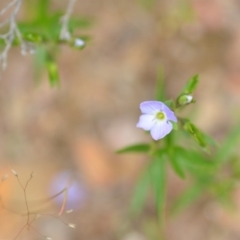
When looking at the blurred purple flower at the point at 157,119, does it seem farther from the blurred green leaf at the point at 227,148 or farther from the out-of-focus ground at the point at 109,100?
the out-of-focus ground at the point at 109,100

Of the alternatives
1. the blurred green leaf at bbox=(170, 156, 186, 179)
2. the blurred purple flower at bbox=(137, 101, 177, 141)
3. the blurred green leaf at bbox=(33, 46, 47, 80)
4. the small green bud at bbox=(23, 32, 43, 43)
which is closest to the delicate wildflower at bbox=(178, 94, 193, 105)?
the blurred purple flower at bbox=(137, 101, 177, 141)

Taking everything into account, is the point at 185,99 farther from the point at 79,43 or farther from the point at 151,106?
the point at 79,43

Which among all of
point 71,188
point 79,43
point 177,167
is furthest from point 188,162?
point 71,188

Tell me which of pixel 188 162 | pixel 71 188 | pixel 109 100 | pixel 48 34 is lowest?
pixel 71 188

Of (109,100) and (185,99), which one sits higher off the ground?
(185,99)

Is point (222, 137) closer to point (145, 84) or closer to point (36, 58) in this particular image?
point (145, 84)

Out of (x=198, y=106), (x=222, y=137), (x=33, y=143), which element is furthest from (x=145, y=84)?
(x=33, y=143)
